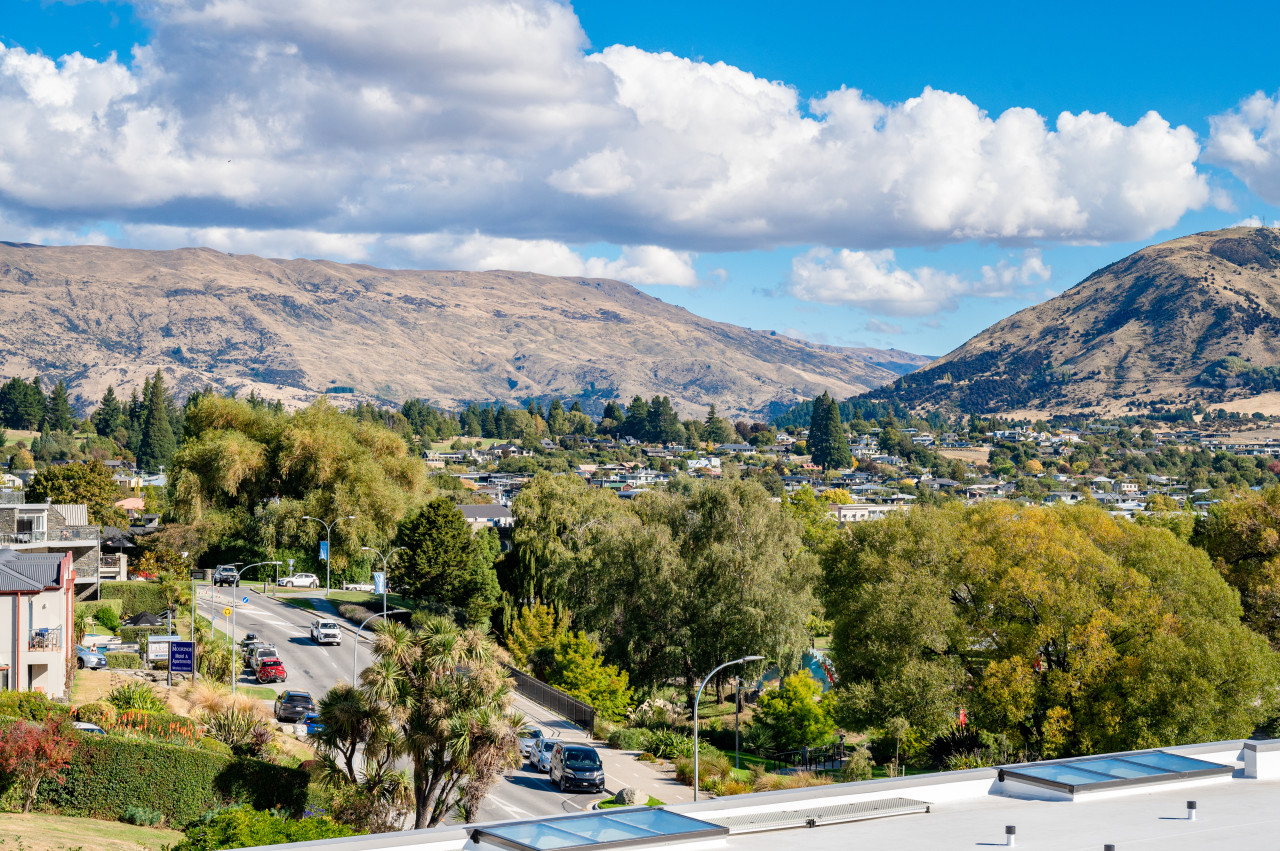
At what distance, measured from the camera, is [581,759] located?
41.8 metres

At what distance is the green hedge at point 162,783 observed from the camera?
30.4 m

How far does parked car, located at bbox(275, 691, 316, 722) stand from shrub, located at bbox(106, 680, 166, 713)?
20.3ft

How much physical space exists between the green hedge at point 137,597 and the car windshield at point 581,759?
1667 inches

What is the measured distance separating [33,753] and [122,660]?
29.6 meters

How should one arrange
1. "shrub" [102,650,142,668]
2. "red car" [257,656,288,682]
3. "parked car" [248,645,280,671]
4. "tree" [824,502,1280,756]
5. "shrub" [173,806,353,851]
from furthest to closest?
1. "parked car" [248,645,280,671]
2. "shrub" [102,650,142,668]
3. "red car" [257,656,288,682]
4. "tree" [824,502,1280,756]
5. "shrub" [173,806,353,851]

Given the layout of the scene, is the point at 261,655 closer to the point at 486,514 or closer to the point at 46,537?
the point at 46,537

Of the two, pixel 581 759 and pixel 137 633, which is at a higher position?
pixel 137 633

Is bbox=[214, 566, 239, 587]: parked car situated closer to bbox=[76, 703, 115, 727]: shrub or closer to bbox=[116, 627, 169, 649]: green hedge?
bbox=[116, 627, 169, 649]: green hedge

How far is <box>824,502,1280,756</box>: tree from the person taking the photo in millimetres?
44188

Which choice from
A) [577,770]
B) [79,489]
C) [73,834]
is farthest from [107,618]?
[79,489]

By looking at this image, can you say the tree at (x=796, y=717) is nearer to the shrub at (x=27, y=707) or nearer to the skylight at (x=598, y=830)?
the shrub at (x=27, y=707)

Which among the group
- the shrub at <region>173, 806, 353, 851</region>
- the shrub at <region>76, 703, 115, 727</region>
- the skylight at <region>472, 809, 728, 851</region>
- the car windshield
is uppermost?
the skylight at <region>472, 809, 728, 851</region>

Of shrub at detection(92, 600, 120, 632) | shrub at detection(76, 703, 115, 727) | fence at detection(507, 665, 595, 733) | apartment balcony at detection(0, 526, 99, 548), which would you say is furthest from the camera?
shrub at detection(92, 600, 120, 632)

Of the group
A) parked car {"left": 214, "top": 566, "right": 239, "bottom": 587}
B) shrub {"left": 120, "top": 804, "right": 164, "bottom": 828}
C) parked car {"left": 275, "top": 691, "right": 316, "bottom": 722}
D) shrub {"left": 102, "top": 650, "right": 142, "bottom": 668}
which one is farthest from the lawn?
parked car {"left": 214, "top": 566, "right": 239, "bottom": 587}
